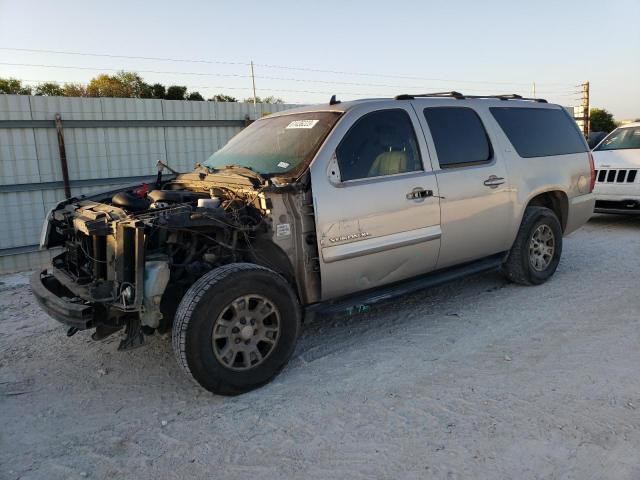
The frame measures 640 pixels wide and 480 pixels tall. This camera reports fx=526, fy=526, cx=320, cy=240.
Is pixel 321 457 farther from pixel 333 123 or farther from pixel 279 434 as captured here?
pixel 333 123

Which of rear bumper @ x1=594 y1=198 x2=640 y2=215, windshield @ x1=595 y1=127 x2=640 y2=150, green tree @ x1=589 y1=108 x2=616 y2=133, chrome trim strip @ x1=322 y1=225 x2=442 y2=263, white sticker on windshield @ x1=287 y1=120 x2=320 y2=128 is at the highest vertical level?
green tree @ x1=589 y1=108 x2=616 y2=133

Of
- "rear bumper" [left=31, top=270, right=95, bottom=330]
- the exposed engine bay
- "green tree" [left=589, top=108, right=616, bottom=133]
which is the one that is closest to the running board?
the exposed engine bay

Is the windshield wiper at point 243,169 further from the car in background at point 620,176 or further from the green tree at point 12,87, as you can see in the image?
the green tree at point 12,87

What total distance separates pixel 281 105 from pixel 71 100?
4.41 m

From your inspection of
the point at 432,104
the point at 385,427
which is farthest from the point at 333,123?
the point at 385,427

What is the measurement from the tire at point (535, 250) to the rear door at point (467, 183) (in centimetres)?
33

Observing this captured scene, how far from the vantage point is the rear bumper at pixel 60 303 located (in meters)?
3.40

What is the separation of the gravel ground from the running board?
1.25ft

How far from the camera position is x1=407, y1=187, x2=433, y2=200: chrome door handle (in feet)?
13.9

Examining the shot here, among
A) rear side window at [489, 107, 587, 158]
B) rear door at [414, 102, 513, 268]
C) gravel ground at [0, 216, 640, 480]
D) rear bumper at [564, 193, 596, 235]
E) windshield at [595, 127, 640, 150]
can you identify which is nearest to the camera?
gravel ground at [0, 216, 640, 480]

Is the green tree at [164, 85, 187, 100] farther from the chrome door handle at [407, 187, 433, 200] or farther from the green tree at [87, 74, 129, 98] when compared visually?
the chrome door handle at [407, 187, 433, 200]

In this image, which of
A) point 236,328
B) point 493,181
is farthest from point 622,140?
point 236,328

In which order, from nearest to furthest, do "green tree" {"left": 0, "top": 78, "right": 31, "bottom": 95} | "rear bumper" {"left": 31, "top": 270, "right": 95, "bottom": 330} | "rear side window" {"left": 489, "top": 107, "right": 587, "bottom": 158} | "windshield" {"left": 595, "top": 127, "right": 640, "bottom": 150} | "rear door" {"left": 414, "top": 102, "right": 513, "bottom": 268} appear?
Answer: "rear bumper" {"left": 31, "top": 270, "right": 95, "bottom": 330} → "rear door" {"left": 414, "top": 102, "right": 513, "bottom": 268} → "rear side window" {"left": 489, "top": 107, "right": 587, "bottom": 158} → "windshield" {"left": 595, "top": 127, "right": 640, "bottom": 150} → "green tree" {"left": 0, "top": 78, "right": 31, "bottom": 95}

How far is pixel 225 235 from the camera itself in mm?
3672
